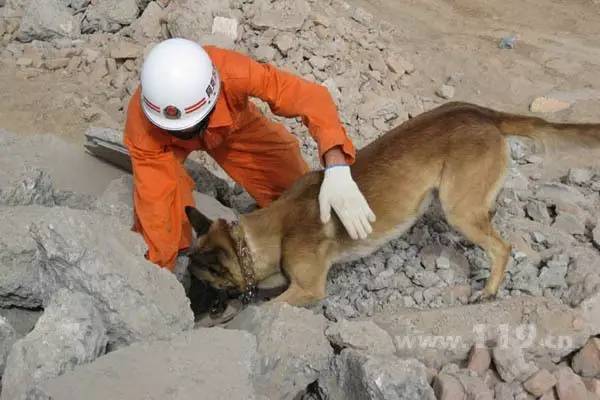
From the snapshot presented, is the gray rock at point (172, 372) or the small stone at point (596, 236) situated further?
the small stone at point (596, 236)

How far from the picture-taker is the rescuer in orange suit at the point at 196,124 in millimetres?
4703

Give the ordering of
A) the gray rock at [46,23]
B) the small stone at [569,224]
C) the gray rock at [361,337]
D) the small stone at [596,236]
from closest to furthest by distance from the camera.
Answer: the gray rock at [361,337] → the small stone at [596,236] → the small stone at [569,224] → the gray rock at [46,23]

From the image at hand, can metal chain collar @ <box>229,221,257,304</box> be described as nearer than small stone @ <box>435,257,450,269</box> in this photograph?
Yes

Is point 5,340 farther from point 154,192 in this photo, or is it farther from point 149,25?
point 149,25

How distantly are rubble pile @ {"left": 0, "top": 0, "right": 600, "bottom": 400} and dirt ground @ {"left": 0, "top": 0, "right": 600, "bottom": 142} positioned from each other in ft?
4.13

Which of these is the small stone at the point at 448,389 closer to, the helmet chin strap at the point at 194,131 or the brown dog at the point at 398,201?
the brown dog at the point at 398,201

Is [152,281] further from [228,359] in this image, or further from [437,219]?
[437,219]

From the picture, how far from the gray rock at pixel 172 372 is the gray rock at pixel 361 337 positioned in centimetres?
56

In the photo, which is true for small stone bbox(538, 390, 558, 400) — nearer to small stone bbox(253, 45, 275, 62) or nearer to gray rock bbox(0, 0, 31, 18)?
small stone bbox(253, 45, 275, 62)

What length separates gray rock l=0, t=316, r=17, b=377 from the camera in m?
3.95

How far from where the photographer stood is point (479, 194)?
5.01 metres

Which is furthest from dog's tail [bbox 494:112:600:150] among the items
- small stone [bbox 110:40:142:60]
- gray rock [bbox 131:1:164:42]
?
gray rock [bbox 131:1:164:42]

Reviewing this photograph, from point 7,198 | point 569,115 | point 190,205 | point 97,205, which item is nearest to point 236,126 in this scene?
point 190,205

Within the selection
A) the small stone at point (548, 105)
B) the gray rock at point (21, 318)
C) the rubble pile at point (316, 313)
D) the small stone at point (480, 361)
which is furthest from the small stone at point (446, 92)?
the gray rock at point (21, 318)
